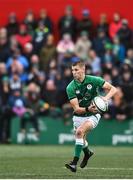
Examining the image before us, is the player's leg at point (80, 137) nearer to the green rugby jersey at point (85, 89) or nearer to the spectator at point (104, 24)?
the green rugby jersey at point (85, 89)

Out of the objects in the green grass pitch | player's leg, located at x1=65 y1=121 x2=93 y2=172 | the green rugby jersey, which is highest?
the green rugby jersey

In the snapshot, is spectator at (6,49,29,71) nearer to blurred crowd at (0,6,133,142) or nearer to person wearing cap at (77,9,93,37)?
blurred crowd at (0,6,133,142)

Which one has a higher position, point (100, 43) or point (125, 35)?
point (125, 35)

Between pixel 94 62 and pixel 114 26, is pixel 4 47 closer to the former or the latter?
pixel 94 62

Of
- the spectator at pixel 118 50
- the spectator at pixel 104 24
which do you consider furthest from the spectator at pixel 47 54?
the spectator at pixel 118 50

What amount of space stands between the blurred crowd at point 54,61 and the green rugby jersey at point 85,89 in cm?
998

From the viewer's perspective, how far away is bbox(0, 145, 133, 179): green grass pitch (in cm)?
1275

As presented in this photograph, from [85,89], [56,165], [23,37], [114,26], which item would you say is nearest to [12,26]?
[23,37]

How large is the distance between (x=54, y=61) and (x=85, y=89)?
38.0 feet

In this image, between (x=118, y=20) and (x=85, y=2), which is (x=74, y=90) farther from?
(x=85, y=2)

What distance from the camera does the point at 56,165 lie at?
15.3 meters

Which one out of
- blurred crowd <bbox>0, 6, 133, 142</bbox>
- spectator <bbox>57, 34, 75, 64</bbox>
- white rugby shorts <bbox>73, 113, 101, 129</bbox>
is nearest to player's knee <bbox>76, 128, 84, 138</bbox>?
white rugby shorts <bbox>73, 113, 101, 129</bbox>

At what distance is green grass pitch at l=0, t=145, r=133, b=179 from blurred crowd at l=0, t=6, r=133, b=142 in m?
3.63

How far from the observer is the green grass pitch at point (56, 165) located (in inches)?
502
